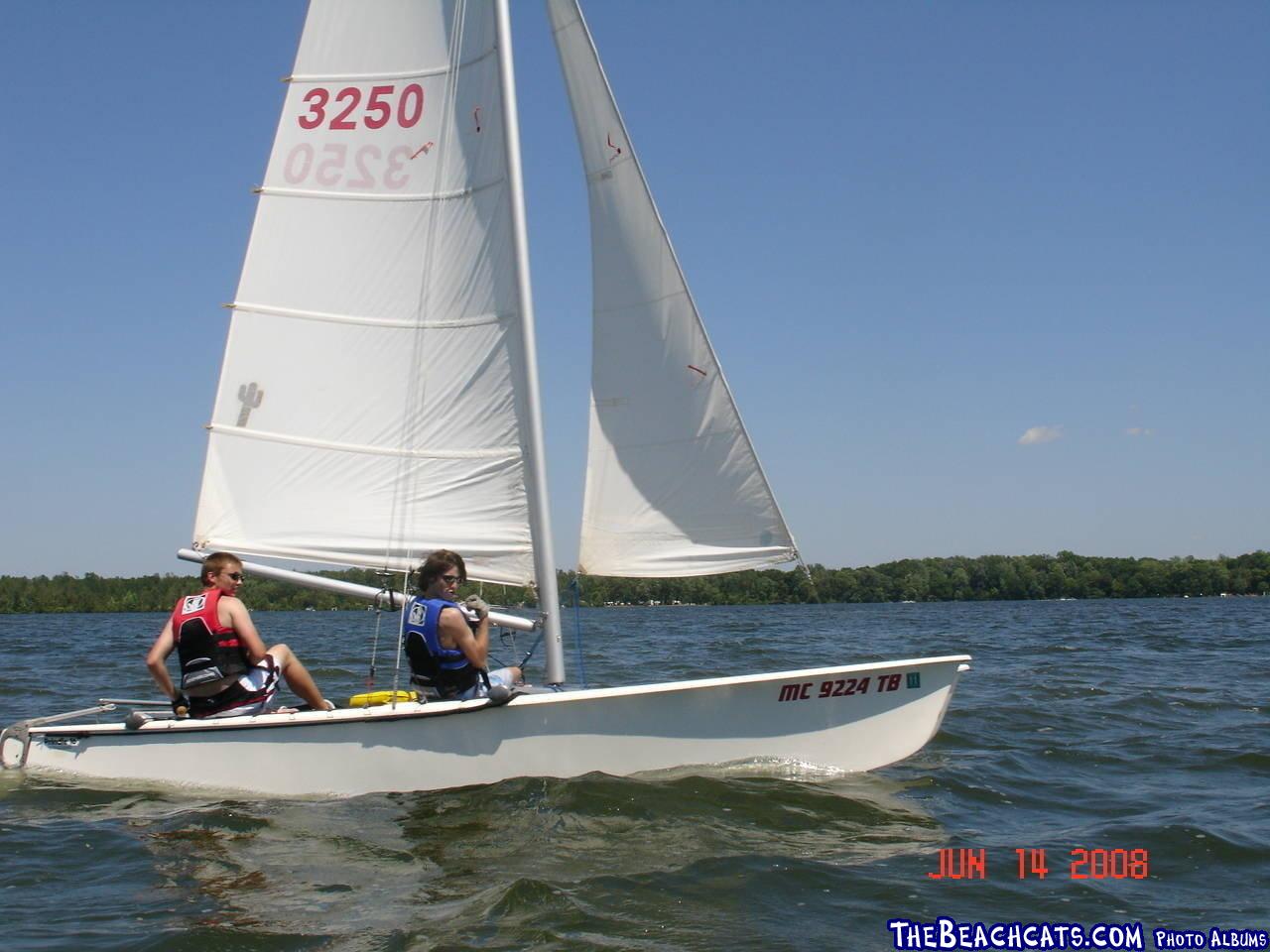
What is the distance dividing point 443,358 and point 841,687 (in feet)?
12.3

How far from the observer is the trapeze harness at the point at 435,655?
23.3 feet

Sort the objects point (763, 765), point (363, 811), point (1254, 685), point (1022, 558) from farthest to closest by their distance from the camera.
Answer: point (1022, 558) < point (1254, 685) < point (763, 765) < point (363, 811)

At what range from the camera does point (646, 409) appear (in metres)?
8.01

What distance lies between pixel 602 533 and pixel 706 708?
5.61 ft

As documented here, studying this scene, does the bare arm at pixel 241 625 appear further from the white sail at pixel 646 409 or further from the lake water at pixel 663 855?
the white sail at pixel 646 409

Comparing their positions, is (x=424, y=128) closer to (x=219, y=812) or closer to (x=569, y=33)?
(x=569, y=33)

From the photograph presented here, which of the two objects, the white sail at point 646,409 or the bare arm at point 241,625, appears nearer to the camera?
the bare arm at point 241,625

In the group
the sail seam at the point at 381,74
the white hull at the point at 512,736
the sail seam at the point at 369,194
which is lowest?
the white hull at the point at 512,736

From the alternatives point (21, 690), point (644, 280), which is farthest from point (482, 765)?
point (21, 690)

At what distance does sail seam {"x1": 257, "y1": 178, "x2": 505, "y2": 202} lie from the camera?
27.0 feet

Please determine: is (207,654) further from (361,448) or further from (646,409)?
(646,409)

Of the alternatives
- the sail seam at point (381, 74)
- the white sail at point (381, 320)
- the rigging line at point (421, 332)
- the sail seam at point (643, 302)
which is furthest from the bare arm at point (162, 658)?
the sail seam at point (381, 74)

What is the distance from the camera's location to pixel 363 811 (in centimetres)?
661

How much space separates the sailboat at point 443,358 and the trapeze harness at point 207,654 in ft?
3.21
